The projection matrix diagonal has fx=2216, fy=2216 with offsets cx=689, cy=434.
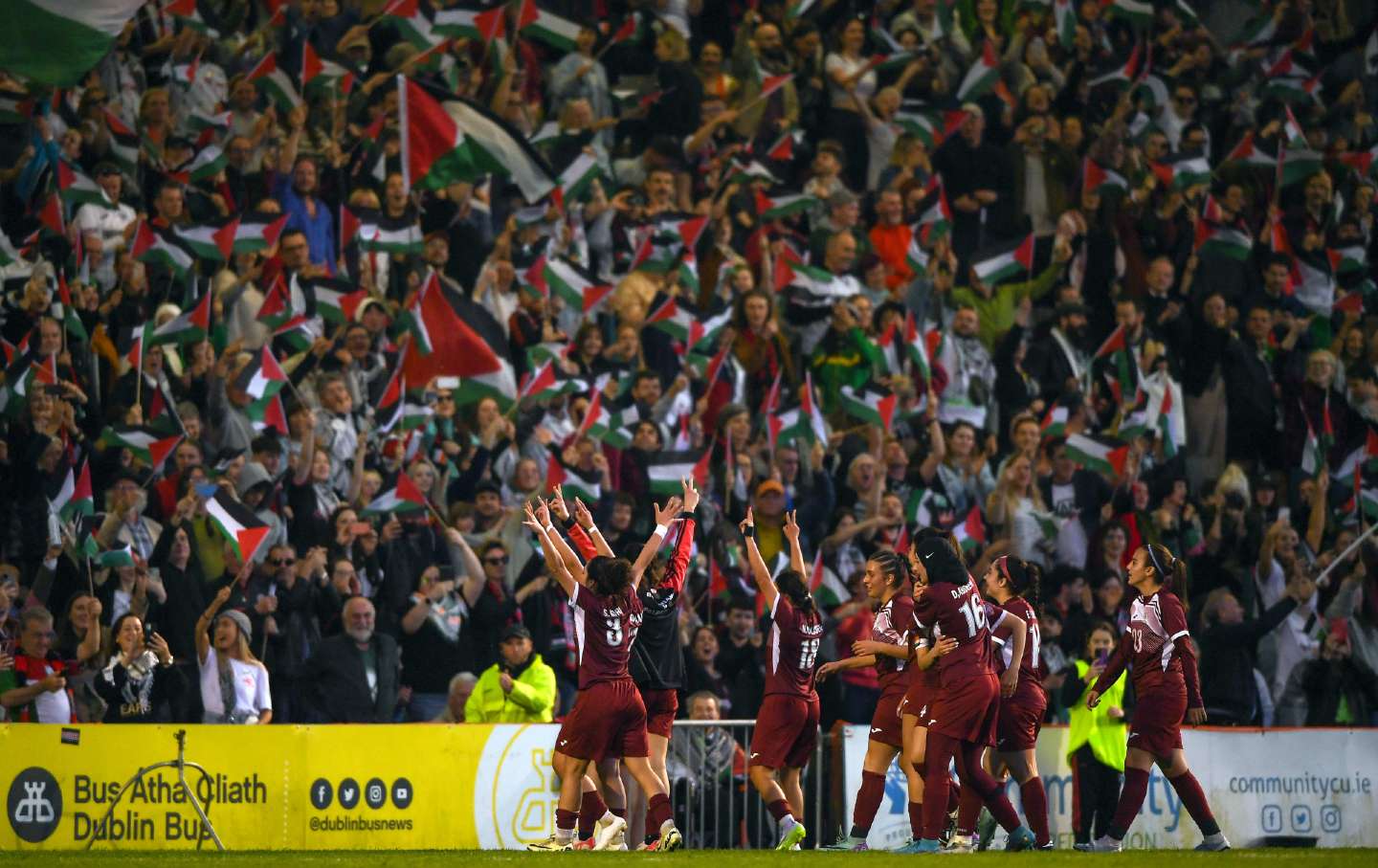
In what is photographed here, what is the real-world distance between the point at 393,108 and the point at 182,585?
6.22 m

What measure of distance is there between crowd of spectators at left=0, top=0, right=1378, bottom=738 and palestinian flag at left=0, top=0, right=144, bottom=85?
129cm

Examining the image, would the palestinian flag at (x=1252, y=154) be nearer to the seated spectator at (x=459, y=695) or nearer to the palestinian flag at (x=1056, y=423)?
the palestinian flag at (x=1056, y=423)

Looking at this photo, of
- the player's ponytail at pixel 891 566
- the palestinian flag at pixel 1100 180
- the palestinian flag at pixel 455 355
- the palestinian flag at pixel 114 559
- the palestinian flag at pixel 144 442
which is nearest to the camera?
the player's ponytail at pixel 891 566

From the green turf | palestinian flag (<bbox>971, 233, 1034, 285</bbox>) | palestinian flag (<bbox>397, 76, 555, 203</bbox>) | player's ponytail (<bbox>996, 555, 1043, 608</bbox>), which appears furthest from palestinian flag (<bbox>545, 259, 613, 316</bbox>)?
the green turf

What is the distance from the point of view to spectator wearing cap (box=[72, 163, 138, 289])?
19500 mm

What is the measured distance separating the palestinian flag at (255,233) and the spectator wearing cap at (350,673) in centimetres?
423

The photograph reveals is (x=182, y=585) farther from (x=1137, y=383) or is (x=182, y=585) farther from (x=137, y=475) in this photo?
(x=1137, y=383)

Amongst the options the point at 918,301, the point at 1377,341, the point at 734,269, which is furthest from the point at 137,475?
the point at 1377,341

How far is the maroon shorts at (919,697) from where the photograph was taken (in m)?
14.8

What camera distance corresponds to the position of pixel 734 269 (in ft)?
72.8

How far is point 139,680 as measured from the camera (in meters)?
16.6

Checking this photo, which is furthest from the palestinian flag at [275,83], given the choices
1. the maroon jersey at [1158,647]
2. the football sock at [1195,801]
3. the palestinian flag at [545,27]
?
the football sock at [1195,801]

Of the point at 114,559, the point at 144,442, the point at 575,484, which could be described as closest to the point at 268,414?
the point at 144,442

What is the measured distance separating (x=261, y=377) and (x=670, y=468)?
3725 mm
